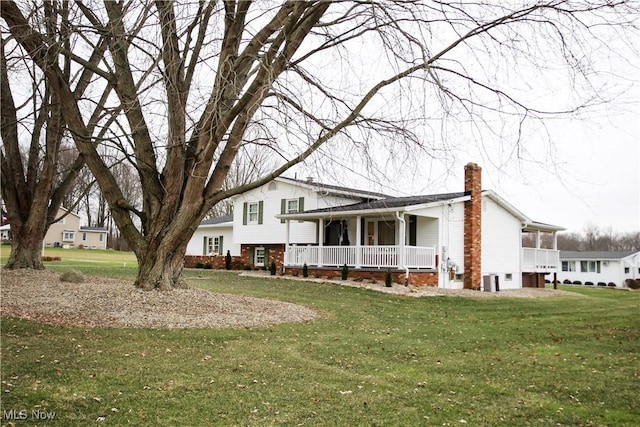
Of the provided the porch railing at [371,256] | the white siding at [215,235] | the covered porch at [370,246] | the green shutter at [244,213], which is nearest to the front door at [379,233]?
the covered porch at [370,246]

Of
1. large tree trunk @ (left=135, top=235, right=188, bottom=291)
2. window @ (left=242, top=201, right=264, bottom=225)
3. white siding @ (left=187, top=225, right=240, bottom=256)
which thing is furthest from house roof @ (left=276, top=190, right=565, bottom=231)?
large tree trunk @ (left=135, top=235, right=188, bottom=291)

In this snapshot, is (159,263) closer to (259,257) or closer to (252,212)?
(259,257)

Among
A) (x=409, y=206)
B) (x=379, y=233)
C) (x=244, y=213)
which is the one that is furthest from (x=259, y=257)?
A: (x=409, y=206)

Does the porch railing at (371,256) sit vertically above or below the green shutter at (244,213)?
below

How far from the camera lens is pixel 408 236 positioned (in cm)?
2333

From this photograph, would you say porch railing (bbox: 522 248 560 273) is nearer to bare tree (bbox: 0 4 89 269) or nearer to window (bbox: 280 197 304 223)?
window (bbox: 280 197 304 223)

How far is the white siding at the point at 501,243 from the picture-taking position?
24006mm

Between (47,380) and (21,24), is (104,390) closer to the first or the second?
(47,380)

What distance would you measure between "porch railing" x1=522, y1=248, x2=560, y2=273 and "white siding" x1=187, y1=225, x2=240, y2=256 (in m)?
15.8

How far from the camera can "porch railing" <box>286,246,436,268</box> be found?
2062cm

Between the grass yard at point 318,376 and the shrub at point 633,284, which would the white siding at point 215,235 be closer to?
the grass yard at point 318,376

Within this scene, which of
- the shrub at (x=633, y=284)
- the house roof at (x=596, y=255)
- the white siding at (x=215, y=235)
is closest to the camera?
the white siding at (x=215, y=235)

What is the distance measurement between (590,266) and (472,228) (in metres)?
30.1

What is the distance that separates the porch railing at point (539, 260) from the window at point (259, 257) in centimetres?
1353
